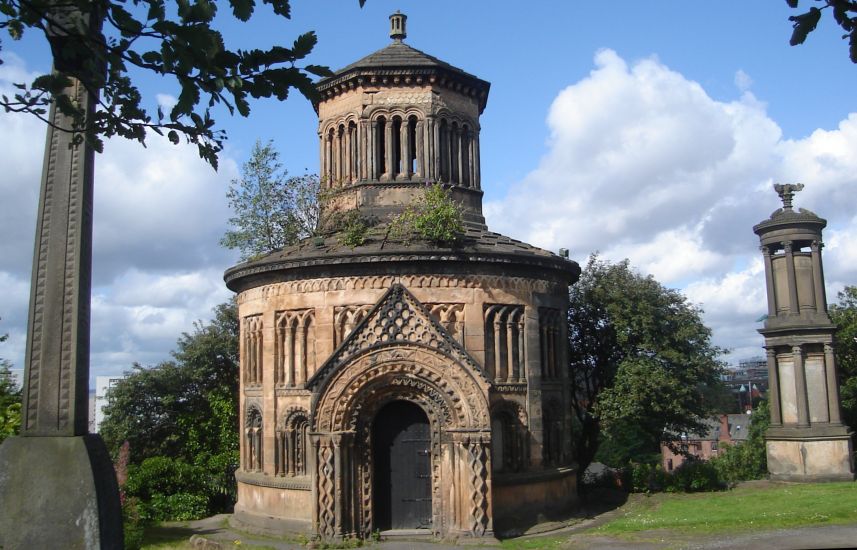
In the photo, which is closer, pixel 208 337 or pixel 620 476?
pixel 620 476

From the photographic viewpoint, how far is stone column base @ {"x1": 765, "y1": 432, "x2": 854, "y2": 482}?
26.2m

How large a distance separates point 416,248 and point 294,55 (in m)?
15.5

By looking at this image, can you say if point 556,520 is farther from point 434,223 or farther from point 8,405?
point 8,405

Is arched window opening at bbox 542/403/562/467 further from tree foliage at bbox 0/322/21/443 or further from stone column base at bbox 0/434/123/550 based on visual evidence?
stone column base at bbox 0/434/123/550

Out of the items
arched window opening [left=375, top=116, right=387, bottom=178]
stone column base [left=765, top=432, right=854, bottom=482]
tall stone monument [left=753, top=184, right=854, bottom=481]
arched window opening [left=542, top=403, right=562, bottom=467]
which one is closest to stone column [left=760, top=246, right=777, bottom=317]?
tall stone monument [left=753, top=184, right=854, bottom=481]

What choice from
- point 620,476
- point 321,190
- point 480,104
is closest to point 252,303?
point 321,190

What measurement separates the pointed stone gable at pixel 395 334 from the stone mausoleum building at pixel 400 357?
35 millimetres

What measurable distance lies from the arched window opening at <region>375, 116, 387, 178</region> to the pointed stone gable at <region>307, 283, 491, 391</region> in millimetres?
6600

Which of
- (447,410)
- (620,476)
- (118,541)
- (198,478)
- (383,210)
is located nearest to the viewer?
(118,541)

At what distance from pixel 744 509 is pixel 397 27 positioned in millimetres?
18473

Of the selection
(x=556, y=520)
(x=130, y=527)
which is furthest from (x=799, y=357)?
(x=130, y=527)

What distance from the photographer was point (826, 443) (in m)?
26.4

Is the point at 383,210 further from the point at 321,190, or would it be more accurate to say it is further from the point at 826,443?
the point at 826,443

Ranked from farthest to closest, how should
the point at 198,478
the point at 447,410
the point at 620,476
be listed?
the point at 620,476 < the point at 198,478 < the point at 447,410
